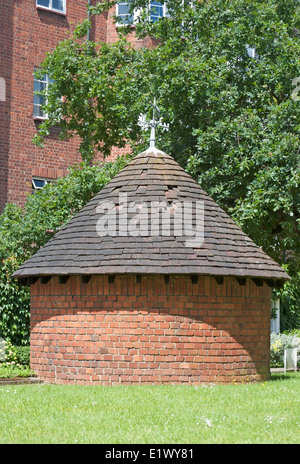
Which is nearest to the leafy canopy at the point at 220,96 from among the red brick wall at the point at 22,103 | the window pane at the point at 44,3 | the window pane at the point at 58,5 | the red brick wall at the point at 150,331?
the red brick wall at the point at 22,103

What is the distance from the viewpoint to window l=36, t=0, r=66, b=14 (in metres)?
23.3

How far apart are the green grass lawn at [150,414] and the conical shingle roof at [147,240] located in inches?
81.2

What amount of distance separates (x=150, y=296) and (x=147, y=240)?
1029mm

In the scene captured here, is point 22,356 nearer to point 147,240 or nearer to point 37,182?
point 147,240

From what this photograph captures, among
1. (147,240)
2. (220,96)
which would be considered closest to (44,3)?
(220,96)

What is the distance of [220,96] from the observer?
17812 mm

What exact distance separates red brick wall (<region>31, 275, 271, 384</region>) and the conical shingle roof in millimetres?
398

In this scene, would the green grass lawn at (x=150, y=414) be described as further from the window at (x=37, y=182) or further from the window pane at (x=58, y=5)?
the window pane at (x=58, y=5)

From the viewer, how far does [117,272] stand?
11.7 metres

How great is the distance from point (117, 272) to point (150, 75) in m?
9.00

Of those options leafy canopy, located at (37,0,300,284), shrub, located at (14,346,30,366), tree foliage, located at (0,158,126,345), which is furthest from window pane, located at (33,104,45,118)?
shrub, located at (14,346,30,366)

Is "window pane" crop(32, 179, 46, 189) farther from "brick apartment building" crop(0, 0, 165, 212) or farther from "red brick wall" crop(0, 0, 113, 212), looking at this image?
"red brick wall" crop(0, 0, 113, 212)
